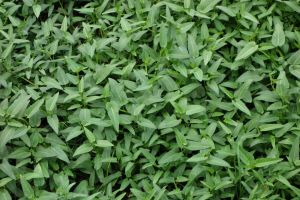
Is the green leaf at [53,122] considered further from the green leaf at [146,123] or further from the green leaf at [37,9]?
the green leaf at [37,9]

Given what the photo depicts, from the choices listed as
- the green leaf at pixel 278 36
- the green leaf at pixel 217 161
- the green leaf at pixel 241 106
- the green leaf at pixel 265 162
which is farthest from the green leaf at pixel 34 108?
the green leaf at pixel 278 36

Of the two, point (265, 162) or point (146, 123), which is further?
point (146, 123)

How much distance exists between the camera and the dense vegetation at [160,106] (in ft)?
8.84

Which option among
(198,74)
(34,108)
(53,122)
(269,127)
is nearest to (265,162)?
(269,127)

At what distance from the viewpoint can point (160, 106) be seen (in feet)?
9.58

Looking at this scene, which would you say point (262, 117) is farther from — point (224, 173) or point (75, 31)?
point (75, 31)

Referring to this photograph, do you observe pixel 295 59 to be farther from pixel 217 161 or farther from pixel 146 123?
pixel 146 123

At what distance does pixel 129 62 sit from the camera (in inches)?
127

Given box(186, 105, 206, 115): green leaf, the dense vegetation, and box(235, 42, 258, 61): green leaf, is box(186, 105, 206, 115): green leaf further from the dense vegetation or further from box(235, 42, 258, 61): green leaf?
box(235, 42, 258, 61): green leaf

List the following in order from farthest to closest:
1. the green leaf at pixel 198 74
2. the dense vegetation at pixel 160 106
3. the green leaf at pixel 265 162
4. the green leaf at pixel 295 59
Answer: the green leaf at pixel 295 59 < the green leaf at pixel 198 74 < the dense vegetation at pixel 160 106 < the green leaf at pixel 265 162

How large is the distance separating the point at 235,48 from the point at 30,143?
1.58 metres

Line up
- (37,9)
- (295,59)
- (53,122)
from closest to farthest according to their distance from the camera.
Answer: (53,122) < (295,59) < (37,9)

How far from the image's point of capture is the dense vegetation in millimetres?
2695

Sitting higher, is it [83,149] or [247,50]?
[247,50]
